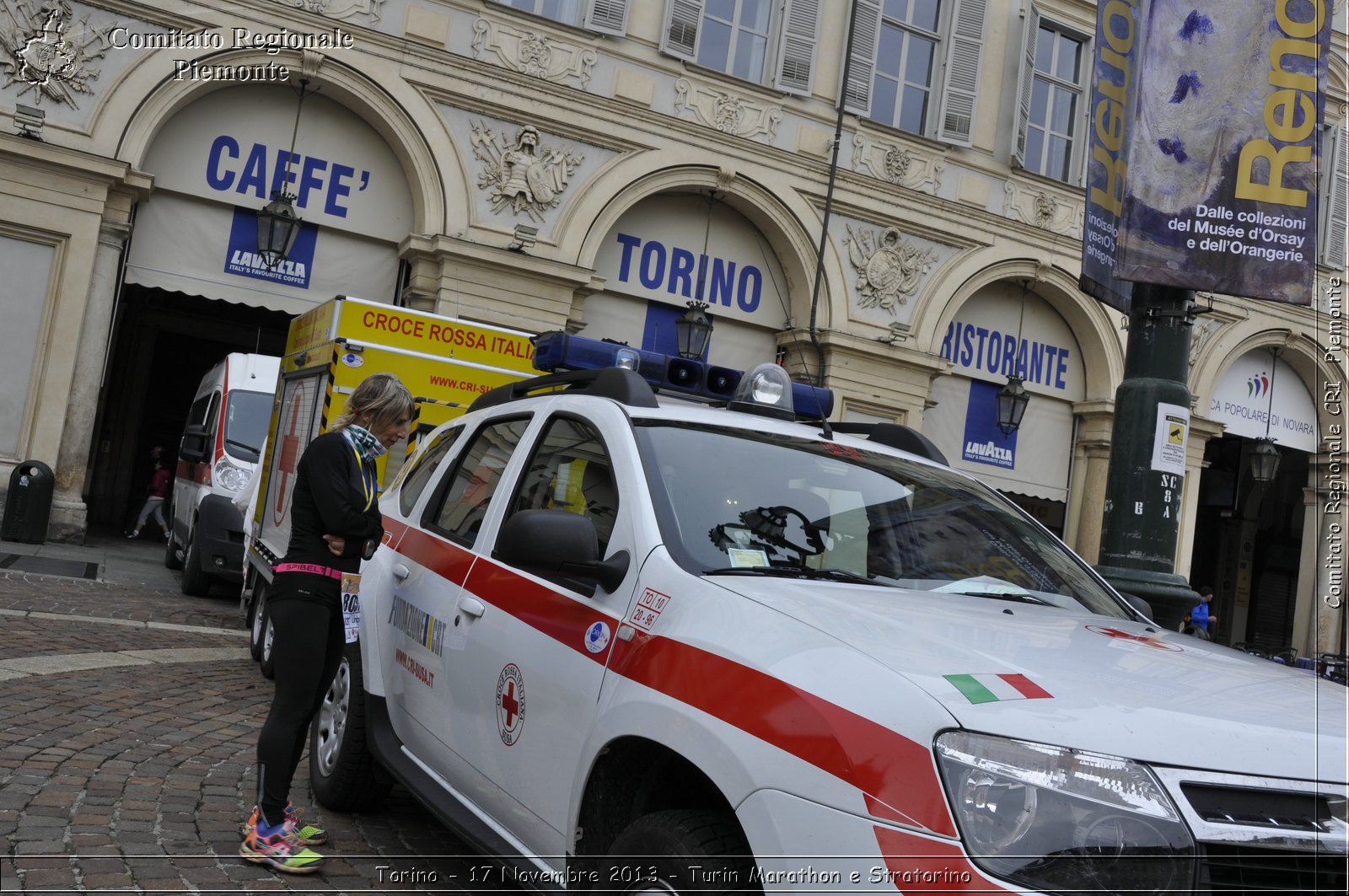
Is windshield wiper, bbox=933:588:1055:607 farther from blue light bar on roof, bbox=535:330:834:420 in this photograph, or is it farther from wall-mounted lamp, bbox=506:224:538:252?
wall-mounted lamp, bbox=506:224:538:252

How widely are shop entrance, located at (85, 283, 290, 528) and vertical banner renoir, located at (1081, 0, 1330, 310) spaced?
16761 mm

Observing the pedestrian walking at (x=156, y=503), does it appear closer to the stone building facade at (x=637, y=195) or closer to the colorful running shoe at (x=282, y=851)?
the stone building facade at (x=637, y=195)

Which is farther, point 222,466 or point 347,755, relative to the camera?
point 222,466

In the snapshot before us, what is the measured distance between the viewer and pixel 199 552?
36.0ft

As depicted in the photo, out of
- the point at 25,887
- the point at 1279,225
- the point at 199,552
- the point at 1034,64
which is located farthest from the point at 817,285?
the point at 25,887

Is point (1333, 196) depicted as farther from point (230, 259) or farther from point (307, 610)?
point (307, 610)

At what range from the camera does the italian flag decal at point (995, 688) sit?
2.18 metres

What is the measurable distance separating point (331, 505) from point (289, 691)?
0.66 metres

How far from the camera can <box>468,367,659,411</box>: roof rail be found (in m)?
3.67

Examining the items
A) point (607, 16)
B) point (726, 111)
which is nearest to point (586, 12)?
point (607, 16)

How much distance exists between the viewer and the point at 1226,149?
6.37 meters

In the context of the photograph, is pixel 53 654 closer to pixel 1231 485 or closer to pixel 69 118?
pixel 69 118

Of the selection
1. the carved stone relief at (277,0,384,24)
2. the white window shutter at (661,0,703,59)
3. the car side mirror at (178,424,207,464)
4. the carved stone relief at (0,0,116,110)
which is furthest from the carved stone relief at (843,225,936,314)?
the carved stone relief at (0,0,116,110)

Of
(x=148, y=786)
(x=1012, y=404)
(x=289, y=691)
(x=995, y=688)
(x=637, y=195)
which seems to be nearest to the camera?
(x=995, y=688)
